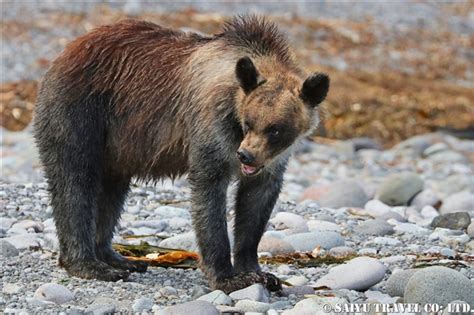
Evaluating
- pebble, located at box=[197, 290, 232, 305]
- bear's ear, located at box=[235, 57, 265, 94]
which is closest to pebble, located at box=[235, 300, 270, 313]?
pebble, located at box=[197, 290, 232, 305]

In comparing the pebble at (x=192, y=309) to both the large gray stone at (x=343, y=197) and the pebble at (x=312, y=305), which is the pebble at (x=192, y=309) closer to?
the pebble at (x=312, y=305)

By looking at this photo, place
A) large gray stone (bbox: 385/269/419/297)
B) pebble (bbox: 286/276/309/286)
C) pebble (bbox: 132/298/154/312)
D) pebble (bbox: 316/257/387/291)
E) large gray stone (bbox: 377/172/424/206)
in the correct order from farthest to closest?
large gray stone (bbox: 377/172/424/206) → pebble (bbox: 286/276/309/286) → pebble (bbox: 316/257/387/291) → large gray stone (bbox: 385/269/419/297) → pebble (bbox: 132/298/154/312)

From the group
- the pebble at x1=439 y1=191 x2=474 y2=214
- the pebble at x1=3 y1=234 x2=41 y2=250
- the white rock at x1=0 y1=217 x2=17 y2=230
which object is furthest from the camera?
the pebble at x1=439 y1=191 x2=474 y2=214

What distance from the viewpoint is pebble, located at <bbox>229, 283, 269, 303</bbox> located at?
7.82 meters

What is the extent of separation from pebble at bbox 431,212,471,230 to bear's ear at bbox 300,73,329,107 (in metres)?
3.34

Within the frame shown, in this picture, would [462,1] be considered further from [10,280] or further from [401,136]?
[10,280]

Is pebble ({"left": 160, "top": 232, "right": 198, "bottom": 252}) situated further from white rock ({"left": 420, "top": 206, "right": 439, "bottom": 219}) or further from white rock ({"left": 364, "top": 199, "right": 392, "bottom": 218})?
white rock ({"left": 420, "top": 206, "right": 439, "bottom": 219})

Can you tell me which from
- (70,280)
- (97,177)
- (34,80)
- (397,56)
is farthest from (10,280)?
(397,56)

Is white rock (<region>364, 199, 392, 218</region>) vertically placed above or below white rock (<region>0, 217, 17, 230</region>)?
below

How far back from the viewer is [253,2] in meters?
29.0

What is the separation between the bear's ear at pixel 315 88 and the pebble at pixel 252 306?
152cm

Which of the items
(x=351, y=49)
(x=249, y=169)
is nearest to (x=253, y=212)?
(x=249, y=169)

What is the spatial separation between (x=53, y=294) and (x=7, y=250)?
5.13 ft

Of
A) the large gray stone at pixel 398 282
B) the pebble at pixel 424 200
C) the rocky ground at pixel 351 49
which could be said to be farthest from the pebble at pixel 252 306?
the rocky ground at pixel 351 49
